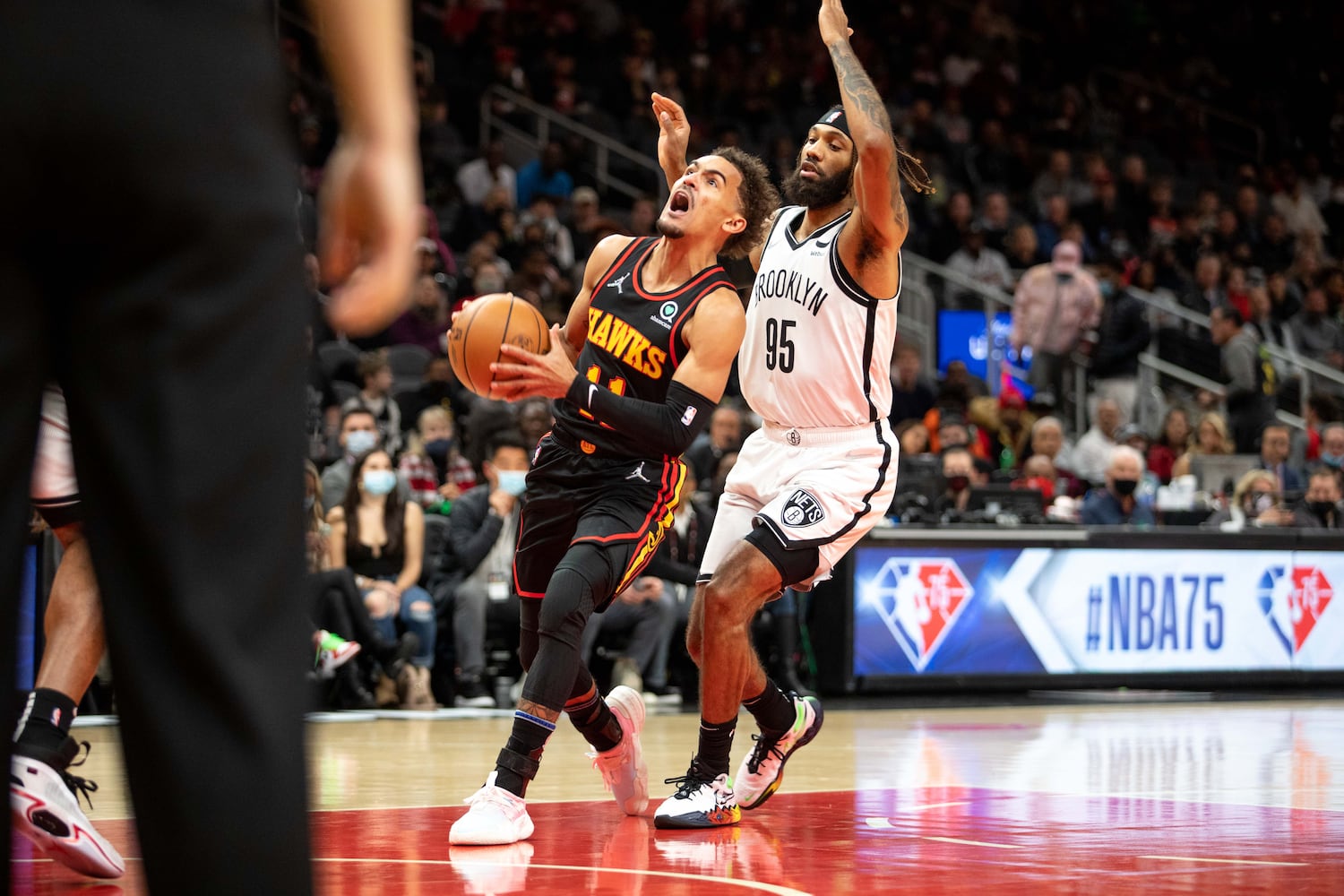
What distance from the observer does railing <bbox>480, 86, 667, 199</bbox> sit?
17594 millimetres

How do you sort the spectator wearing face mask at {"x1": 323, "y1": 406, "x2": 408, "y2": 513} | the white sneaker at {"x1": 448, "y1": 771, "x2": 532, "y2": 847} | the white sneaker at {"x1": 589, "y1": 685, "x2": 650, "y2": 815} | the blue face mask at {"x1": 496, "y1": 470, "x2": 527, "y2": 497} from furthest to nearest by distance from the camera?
the spectator wearing face mask at {"x1": 323, "y1": 406, "x2": 408, "y2": 513}
the blue face mask at {"x1": 496, "y1": 470, "x2": 527, "y2": 497}
the white sneaker at {"x1": 589, "y1": 685, "x2": 650, "y2": 815}
the white sneaker at {"x1": 448, "y1": 771, "x2": 532, "y2": 847}

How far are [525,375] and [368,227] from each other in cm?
345

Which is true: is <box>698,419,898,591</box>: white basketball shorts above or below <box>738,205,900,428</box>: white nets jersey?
below

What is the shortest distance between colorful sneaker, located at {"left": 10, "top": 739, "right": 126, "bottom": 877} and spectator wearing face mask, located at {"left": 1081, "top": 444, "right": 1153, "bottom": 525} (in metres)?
9.32

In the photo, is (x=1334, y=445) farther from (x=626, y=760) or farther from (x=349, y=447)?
(x=626, y=760)

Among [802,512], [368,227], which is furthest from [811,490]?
[368,227]

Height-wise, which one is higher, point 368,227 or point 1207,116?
point 1207,116

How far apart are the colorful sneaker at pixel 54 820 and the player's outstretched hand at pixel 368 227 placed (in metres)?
3.02

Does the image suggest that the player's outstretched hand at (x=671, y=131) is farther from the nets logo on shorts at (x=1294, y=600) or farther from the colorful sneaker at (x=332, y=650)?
the nets logo on shorts at (x=1294, y=600)

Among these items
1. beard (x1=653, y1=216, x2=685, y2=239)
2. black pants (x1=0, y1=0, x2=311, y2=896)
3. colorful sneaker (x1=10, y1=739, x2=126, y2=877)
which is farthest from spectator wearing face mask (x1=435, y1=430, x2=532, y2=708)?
black pants (x1=0, y1=0, x2=311, y2=896)

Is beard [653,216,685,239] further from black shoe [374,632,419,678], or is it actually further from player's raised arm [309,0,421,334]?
black shoe [374,632,419,678]

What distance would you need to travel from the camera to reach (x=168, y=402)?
1.38 metres

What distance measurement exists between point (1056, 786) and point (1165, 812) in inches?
33.9

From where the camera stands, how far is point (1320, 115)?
2355 cm
